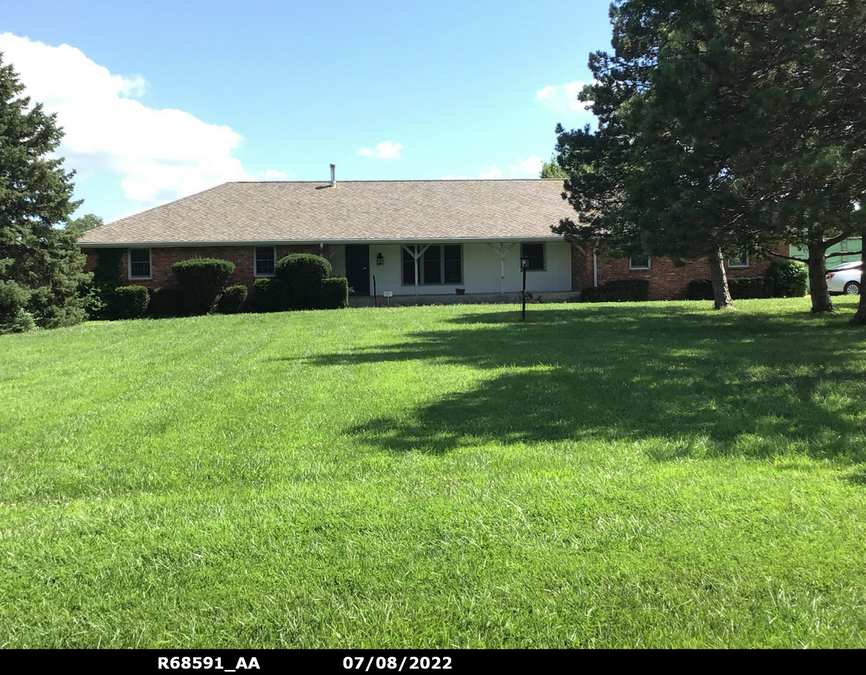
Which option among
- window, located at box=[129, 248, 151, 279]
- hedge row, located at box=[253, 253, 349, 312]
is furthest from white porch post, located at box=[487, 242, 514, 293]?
window, located at box=[129, 248, 151, 279]

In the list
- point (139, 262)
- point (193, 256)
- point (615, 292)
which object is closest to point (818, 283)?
point (615, 292)

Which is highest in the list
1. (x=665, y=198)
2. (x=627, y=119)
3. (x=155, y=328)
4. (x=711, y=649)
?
(x=627, y=119)

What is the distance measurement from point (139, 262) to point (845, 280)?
2756cm

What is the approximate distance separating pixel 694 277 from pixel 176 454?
79.7ft

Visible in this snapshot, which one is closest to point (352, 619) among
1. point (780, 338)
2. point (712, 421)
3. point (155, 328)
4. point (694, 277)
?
point (712, 421)

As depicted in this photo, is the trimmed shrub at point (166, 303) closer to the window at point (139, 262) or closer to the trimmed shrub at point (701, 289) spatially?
the window at point (139, 262)

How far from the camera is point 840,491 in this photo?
4.04 metres

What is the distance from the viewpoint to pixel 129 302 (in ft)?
Result: 74.3

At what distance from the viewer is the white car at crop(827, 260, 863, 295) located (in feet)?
84.8

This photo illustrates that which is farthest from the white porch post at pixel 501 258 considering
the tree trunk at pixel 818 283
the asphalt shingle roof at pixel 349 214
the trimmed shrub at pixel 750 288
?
the tree trunk at pixel 818 283

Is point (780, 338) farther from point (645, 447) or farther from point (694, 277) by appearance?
point (694, 277)

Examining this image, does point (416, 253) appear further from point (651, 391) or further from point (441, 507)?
point (441, 507)

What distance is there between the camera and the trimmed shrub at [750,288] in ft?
82.0

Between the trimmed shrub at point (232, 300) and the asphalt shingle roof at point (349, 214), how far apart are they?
2322mm
